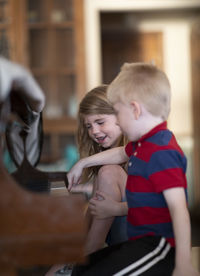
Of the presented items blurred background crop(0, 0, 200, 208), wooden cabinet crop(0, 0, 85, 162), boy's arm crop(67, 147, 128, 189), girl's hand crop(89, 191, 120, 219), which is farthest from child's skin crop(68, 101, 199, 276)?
wooden cabinet crop(0, 0, 85, 162)

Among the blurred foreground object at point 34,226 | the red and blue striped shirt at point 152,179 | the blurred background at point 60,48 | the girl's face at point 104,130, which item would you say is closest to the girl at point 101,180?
the girl's face at point 104,130

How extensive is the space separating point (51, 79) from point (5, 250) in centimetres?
395

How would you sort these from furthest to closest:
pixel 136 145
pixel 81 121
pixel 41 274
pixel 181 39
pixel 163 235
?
1. pixel 181 39
2. pixel 41 274
3. pixel 81 121
4. pixel 136 145
5. pixel 163 235

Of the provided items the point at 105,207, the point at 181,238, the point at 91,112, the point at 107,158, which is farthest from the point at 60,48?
the point at 181,238

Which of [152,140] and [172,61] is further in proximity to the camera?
[172,61]

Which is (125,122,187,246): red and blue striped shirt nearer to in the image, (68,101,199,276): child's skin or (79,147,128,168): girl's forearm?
(68,101,199,276): child's skin

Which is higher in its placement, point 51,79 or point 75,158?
point 51,79

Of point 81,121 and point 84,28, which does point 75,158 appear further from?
point 81,121

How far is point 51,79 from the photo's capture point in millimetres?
4676

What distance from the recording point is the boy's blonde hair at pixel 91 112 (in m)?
1.75

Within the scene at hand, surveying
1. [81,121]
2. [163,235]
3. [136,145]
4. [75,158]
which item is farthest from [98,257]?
[75,158]

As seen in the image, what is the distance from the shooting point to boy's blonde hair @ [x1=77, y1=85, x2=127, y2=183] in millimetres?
1749

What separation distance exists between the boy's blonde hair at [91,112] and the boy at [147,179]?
467 mm

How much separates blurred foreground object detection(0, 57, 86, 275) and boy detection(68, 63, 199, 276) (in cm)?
33
